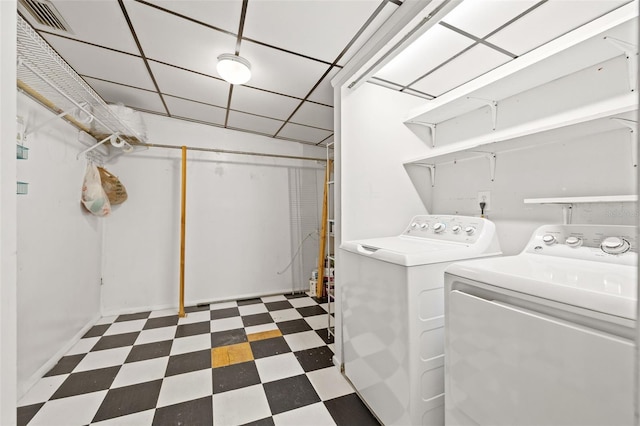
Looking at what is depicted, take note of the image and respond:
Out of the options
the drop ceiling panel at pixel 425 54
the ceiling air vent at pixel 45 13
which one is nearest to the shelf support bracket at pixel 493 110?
the drop ceiling panel at pixel 425 54

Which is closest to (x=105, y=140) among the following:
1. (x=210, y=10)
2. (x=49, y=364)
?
(x=210, y=10)

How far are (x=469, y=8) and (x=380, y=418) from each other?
6.93 feet

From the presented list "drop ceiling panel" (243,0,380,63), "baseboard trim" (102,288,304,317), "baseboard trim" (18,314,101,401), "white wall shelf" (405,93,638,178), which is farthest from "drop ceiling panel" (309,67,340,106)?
"baseboard trim" (18,314,101,401)

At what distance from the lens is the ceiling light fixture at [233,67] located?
1.69 m

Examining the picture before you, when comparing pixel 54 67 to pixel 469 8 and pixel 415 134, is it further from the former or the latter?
pixel 415 134

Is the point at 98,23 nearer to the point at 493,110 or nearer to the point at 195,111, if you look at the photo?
the point at 195,111

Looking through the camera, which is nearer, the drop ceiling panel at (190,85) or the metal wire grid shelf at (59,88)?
the metal wire grid shelf at (59,88)

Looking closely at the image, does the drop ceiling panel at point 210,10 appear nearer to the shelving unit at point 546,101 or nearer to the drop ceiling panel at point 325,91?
the drop ceiling panel at point 325,91

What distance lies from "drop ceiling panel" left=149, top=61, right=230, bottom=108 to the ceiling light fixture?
401 millimetres

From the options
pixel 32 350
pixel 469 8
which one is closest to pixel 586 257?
pixel 469 8

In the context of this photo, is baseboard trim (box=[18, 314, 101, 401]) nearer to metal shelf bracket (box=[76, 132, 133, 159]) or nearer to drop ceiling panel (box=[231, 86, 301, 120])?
metal shelf bracket (box=[76, 132, 133, 159])

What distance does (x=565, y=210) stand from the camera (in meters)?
1.37

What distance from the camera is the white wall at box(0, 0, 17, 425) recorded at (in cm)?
37

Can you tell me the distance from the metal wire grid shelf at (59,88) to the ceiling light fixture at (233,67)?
0.85 metres
